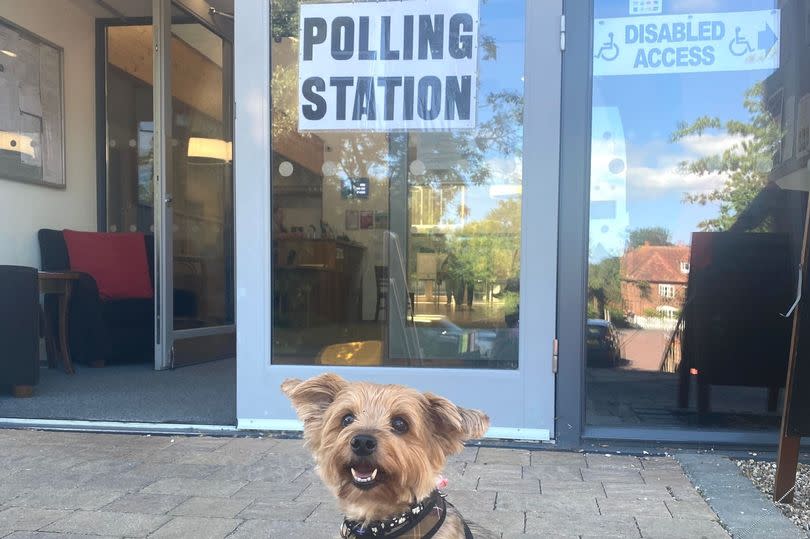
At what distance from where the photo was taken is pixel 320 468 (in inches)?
77.2

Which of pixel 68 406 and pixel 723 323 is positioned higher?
pixel 723 323

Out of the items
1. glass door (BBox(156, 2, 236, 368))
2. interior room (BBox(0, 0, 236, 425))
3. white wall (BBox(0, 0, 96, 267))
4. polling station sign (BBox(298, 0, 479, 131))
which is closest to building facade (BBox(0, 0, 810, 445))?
polling station sign (BBox(298, 0, 479, 131))

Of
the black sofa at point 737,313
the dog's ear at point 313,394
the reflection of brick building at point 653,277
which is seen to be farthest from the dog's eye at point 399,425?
the black sofa at point 737,313

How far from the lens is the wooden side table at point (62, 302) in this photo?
5.86 m

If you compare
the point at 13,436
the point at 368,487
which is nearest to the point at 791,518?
the point at 368,487

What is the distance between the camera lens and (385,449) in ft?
6.00

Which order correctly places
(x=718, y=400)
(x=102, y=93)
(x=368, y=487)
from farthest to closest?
1. (x=102, y=93)
2. (x=718, y=400)
3. (x=368, y=487)

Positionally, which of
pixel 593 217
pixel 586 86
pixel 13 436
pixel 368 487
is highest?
pixel 586 86

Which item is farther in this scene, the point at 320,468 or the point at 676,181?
the point at 676,181

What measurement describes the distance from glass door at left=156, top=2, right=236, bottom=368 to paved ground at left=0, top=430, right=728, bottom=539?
2612 millimetres

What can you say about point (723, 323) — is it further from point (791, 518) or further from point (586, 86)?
point (586, 86)

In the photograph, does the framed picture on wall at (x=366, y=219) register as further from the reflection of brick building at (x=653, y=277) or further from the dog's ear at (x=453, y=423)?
the dog's ear at (x=453, y=423)

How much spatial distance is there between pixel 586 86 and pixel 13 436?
430 cm

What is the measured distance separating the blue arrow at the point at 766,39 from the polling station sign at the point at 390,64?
1.78 meters
